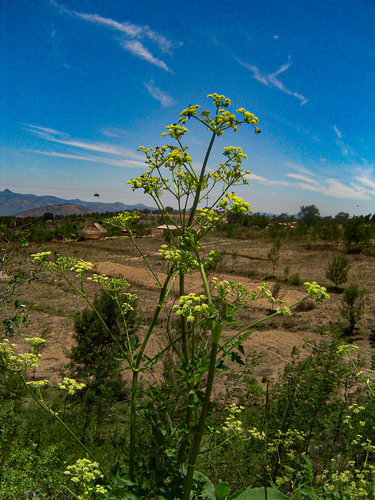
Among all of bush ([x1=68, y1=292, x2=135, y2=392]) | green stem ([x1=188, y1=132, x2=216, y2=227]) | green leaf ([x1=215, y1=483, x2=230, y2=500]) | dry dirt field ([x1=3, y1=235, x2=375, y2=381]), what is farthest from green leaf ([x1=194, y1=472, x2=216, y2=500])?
bush ([x1=68, y1=292, x2=135, y2=392])

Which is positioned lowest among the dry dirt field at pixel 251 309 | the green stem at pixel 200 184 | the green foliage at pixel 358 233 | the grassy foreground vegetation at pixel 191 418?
the dry dirt field at pixel 251 309

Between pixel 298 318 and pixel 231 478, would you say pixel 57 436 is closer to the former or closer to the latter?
pixel 231 478

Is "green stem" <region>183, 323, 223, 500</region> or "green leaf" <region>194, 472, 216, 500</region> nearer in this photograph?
"green stem" <region>183, 323, 223, 500</region>

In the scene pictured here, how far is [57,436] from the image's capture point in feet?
14.5

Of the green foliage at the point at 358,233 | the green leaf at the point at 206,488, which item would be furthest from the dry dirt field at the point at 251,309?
the green foliage at the point at 358,233

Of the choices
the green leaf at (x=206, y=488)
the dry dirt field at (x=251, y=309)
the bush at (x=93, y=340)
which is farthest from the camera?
the dry dirt field at (x=251, y=309)

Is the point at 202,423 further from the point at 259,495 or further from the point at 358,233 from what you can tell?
the point at 358,233

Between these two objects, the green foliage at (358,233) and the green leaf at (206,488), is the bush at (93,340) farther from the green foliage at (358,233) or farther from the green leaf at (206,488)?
the green foliage at (358,233)

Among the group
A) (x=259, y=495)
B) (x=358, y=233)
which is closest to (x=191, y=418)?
(x=259, y=495)

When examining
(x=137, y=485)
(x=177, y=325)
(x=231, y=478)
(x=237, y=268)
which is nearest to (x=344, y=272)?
(x=237, y=268)

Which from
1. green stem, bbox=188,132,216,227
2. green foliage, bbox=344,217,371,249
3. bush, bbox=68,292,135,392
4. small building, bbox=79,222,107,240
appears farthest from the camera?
small building, bbox=79,222,107,240

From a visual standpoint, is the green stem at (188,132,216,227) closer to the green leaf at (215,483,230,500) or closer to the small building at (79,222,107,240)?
the green leaf at (215,483,230,500)

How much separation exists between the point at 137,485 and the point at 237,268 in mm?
26748

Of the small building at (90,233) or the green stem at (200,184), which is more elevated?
the green stem at (200,184)
